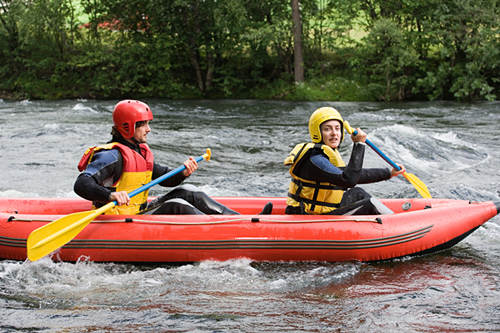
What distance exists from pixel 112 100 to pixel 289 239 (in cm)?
1503

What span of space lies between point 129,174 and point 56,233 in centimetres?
67

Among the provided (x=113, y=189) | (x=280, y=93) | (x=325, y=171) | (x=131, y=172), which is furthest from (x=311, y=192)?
(x=280, y=93)

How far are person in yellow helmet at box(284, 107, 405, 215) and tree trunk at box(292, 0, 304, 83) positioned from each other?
1374 centimetres

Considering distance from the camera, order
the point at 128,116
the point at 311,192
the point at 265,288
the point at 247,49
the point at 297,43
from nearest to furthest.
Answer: the point at 265,288, the point at 128,116, the point at 311,192, the point at 297,43, the point at 247,49

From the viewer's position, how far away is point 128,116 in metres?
4.34

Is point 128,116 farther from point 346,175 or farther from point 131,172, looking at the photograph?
point 346,175

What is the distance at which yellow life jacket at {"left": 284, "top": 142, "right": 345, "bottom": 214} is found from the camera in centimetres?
443

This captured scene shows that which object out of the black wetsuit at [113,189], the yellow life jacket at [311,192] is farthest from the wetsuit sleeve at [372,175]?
the black wetsuit at [113,189]

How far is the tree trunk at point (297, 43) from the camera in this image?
58.9 feet

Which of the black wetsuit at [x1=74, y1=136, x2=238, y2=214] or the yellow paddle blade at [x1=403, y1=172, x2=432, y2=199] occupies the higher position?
the black wetsuit at [x1=74, y1=136, x2=238, y2=214]

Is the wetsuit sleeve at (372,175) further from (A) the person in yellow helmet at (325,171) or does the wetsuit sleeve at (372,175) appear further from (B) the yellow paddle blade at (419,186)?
(B) the yellow paddle blade at (419,186)

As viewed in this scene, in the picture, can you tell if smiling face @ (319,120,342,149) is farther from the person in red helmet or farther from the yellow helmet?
the person in red helmet

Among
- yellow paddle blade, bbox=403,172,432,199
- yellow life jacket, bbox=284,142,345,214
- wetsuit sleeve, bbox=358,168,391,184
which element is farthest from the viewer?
yellow paddle blade, bbox=403,172,432,199

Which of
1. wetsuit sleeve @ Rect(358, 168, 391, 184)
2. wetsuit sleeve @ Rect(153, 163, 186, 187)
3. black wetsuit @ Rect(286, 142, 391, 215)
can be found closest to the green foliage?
wetsuit sleeve @ Rect(358, 168, 391, 184)
